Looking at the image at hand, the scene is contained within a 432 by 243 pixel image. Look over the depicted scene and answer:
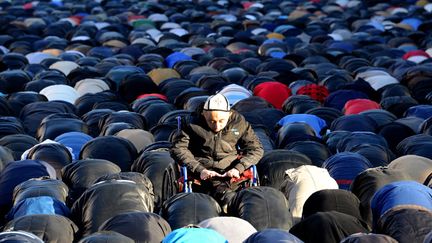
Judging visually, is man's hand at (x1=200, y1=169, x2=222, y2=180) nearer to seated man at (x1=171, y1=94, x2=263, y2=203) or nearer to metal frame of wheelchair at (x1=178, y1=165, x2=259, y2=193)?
seated man at (x1=171, y1=94, x2=263, y2=203)

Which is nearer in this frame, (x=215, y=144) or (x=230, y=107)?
(x=215, y=144)

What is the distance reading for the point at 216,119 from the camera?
12.8 metres

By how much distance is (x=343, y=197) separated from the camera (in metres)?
11.6

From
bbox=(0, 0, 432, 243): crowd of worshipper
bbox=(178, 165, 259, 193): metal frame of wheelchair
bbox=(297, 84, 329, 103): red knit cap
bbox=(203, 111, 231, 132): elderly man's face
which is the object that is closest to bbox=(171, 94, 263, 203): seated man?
bbox=(203, 111, 231, 132): elderly man's face

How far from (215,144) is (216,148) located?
0.06 m

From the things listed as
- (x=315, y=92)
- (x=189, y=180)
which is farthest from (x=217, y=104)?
(x=315, y=92)

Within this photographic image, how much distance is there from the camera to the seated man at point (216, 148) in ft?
42.4

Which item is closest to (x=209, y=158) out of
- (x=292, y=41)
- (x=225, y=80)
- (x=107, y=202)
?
(x=107, y=202)

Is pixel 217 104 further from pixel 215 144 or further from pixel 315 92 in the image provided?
pixel 315 92

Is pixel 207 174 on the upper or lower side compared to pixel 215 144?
lower

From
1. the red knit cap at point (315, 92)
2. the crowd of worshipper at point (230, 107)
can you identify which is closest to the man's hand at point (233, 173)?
the crowd of worshipper at point (230, 107)

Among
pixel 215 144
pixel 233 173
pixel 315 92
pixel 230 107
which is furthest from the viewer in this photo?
pixel 315 92

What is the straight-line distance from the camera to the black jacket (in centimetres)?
A: 1309

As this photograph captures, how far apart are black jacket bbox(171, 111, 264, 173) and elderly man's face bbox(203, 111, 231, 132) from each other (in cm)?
13
